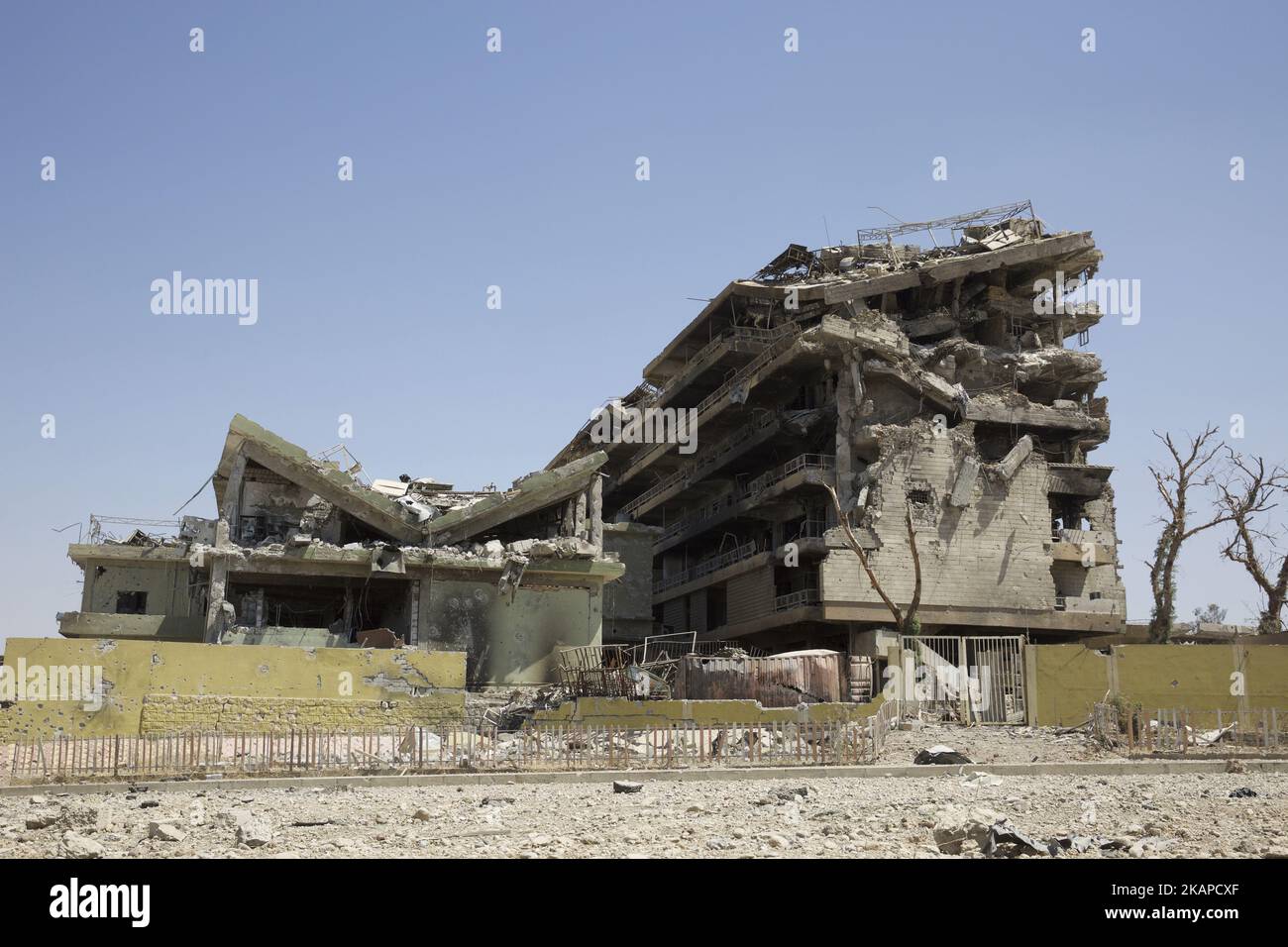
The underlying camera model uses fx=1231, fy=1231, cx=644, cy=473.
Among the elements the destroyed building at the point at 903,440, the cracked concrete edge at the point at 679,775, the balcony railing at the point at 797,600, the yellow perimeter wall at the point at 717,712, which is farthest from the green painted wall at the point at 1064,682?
the balcony railing at the point at 797,600

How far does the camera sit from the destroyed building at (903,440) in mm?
46375

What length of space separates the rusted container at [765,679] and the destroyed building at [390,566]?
770 centimetres

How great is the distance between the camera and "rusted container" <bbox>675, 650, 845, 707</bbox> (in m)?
28.0

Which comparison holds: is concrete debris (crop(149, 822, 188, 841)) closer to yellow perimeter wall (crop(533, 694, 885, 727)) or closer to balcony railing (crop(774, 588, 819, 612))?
yellow perimeter wall (crop(533, 694, 885, 727))

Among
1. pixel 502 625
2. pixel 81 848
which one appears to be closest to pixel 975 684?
pixel 502 625

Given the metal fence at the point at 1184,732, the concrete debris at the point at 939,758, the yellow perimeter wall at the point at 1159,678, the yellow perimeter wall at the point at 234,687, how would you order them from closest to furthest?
the concrete debris at the point at 939,758
the metal fence at the point at 1184,732
the yellow perimeter wall at the point at 234,687
the yellow perimeter wall at the point at 1159,678

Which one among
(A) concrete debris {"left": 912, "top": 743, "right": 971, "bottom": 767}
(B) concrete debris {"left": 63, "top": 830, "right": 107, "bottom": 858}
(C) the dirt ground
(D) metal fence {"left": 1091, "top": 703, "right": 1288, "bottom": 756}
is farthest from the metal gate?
(B) concrete debris {"left": 63, "top": 830, "right": 107, "bottom": 858}

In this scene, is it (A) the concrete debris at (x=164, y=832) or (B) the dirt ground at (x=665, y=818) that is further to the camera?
(A) the concrete debris at (x=164, y=832)

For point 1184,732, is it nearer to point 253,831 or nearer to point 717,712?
point 717,712

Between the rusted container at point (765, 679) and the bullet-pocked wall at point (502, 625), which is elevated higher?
the bullet-pocked wall at point (502, 625)

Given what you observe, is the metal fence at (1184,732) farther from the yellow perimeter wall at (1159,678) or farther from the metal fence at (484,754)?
the metal fence at (484,754)

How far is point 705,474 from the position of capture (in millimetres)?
55594
